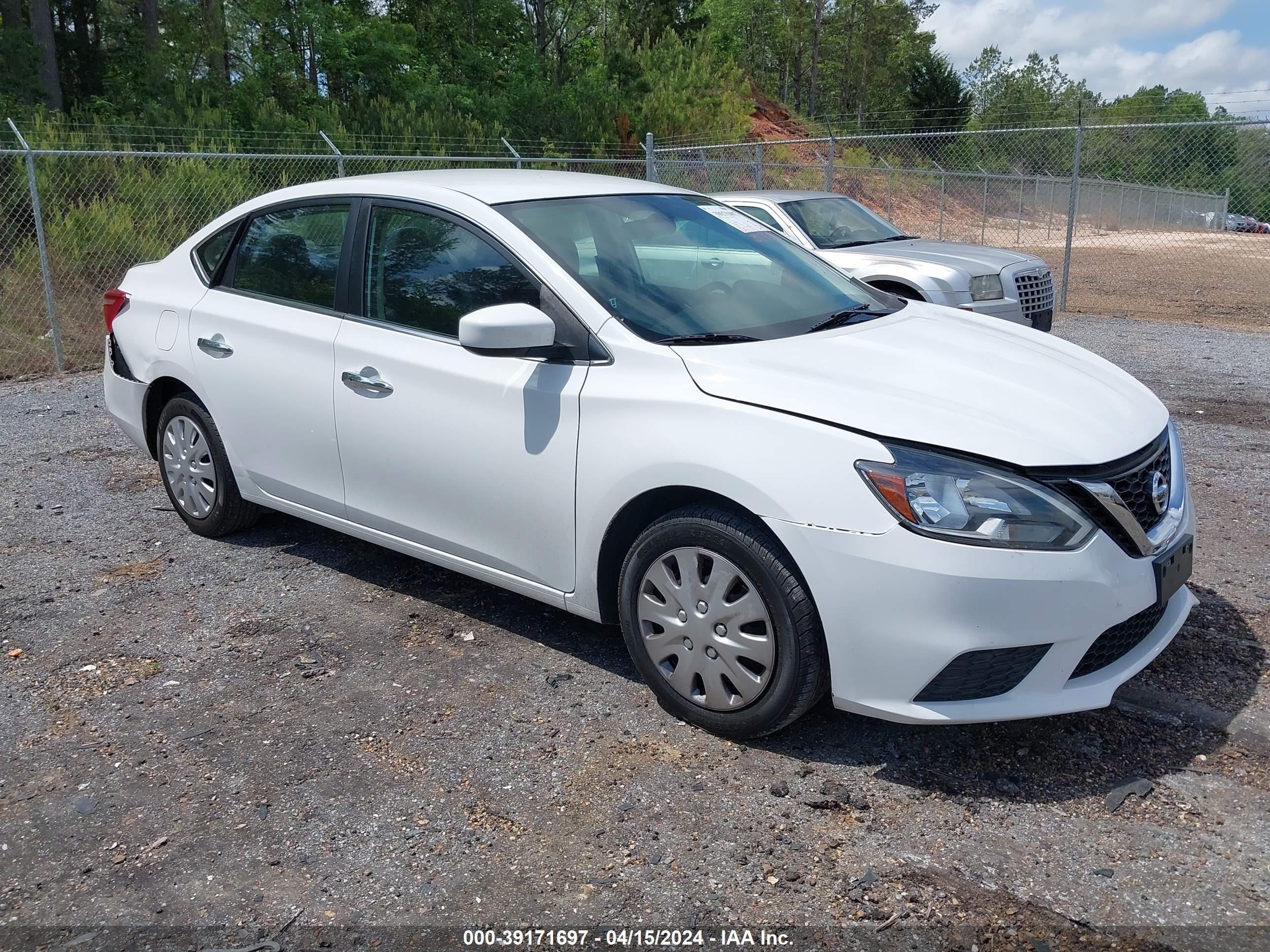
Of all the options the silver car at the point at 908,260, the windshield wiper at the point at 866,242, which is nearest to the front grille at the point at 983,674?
the silver car at the point at 908,260

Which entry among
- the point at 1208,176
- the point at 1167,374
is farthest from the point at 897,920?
the point at 1208,176

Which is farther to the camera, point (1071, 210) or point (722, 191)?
point (722, 191)

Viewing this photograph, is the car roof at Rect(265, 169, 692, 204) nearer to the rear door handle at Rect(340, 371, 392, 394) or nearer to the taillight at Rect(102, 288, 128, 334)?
the rear door handle at Rect(340, 371, 392, 394)

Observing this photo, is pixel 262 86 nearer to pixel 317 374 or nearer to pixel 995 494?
pixel 317 374

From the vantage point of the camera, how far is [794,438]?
2959 millimetres

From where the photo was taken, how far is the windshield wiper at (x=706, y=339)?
3.43 meters

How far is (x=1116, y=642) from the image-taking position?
302cm

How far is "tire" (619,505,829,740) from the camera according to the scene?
118 inches

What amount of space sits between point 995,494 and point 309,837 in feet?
6.72

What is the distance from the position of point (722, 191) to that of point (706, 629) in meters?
20.1

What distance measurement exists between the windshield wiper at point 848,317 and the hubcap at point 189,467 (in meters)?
2.85

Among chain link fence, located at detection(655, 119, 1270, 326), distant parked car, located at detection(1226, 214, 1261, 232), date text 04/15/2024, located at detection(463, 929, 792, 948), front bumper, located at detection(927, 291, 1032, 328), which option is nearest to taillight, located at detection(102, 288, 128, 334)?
date text 04/15/2024, located at detection(463, 929, 792, 948)

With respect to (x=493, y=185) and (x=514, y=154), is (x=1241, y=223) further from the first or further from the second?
(x=493, y=185)

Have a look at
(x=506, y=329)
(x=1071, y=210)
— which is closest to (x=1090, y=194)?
(x=1071, y=210)
